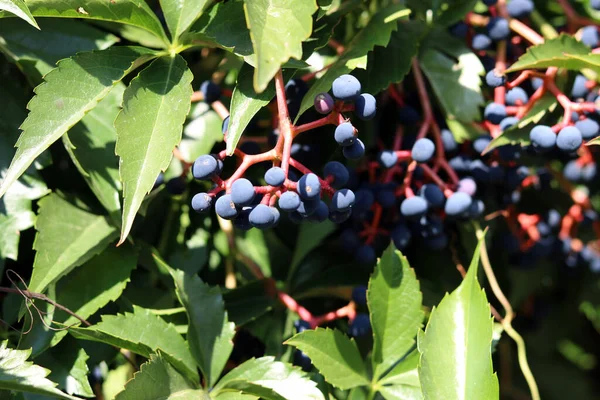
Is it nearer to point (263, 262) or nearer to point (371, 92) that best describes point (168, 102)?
point (371, 92)

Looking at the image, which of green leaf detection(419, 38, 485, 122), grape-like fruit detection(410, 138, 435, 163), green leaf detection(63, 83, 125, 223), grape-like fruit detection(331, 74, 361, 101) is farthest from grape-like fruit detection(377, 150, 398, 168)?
green leaf detection(63, 83, 125, 223)

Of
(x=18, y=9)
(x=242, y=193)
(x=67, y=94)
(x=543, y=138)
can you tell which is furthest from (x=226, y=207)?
(x=543, y=138)

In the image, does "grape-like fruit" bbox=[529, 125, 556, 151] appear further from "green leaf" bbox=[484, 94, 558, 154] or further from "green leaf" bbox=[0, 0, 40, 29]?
"green leaf" bbox=[0, 0, 40, 29]

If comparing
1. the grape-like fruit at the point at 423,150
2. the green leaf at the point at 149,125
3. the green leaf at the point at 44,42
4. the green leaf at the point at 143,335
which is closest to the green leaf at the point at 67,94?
the green leaf at the point at 149,125

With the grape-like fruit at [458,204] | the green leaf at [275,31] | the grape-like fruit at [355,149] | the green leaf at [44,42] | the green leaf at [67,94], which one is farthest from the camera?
the grape-like fruit at [458,204]

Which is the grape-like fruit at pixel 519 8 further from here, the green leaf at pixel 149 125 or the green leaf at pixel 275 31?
the green leaf at pixel 149 125

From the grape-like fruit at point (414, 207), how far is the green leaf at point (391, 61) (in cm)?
20

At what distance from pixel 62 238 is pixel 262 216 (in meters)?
0.36

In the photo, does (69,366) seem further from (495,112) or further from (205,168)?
(495,112)

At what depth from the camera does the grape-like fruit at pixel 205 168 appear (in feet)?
3.06

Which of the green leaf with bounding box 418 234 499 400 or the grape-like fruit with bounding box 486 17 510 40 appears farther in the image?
the grape-like fruit with bounding box 486 17 510 40

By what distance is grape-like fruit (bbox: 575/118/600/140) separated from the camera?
44.8 inches

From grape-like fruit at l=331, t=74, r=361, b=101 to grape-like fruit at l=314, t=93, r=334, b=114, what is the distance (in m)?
0.01

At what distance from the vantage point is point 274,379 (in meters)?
1.00
